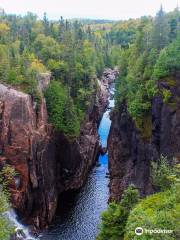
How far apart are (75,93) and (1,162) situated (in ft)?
90.1

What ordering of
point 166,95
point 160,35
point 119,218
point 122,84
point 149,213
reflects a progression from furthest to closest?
point 122,84 → point 160,35 → point 166,95 → point 119,218 → point 149,213

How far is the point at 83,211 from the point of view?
209 ft

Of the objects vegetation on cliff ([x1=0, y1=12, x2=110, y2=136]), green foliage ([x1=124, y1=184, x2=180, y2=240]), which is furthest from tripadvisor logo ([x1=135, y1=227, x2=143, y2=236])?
vegetation on cliff ([x1=0, y1=12, x2=110, y2=136])

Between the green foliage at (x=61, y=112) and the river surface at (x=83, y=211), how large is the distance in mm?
10531

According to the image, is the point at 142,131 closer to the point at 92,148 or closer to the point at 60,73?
the point at 92,148

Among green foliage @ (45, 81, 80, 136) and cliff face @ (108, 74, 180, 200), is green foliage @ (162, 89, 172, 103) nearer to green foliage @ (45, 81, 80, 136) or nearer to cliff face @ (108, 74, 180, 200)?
cliff face @ (108, 74, 180, 200)

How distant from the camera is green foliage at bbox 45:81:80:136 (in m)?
67.8

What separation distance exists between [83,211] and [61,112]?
1708 cm

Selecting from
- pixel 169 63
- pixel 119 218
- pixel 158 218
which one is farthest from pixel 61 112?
pixel 158 218

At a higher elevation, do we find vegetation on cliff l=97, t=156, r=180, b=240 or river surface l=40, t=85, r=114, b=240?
vegetation on cliff l=97, t=156, r=180, b=240

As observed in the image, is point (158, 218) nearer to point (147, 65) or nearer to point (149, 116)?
point (149, 116)

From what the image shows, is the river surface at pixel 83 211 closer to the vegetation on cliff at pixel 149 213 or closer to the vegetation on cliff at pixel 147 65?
the vegetation on cliff at pixel 147 65

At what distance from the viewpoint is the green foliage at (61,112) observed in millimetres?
67750

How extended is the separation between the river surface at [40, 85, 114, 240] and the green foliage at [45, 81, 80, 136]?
10.5 metres
